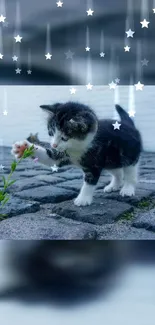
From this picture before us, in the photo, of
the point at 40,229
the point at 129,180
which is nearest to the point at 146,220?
the point at 129,180

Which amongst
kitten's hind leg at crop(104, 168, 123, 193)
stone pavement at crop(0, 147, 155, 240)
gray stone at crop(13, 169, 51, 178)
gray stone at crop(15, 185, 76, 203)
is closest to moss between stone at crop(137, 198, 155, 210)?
stone pavement at crop(0, 147, 155, 240)

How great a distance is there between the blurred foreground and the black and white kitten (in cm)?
23

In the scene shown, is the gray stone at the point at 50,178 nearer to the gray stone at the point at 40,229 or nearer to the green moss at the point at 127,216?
the gray stone at the point at 40,229

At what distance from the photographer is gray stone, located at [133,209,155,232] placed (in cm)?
172

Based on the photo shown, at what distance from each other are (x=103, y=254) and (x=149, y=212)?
245 millimetres

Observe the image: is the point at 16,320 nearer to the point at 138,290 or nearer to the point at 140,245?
the point at 138,290

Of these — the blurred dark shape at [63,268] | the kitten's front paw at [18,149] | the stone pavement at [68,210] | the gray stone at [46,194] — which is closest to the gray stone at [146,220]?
the stone pavement at [68,210]

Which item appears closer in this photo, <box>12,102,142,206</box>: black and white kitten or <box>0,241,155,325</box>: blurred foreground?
<box>0,241,155,325</box>: blurred foreground

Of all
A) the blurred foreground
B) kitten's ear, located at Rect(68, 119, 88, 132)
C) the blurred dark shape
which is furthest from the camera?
kitten's ear, located at Rect(68, 119, 88, 132)

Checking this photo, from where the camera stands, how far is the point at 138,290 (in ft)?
4.92

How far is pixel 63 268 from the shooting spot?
1707 mm

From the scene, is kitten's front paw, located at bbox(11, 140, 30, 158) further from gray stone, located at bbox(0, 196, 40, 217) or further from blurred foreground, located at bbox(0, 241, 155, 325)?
blurred foreground, located at bbox(0, 241, 155, 325)

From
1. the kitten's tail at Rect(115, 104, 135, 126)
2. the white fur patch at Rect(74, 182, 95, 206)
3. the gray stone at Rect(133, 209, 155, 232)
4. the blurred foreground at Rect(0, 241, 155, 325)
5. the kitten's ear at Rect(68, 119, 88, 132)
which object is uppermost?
the kitten's tail at Rect(115, 104, 135, 126)

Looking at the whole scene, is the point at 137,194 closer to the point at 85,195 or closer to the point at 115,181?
the point at 115,181
